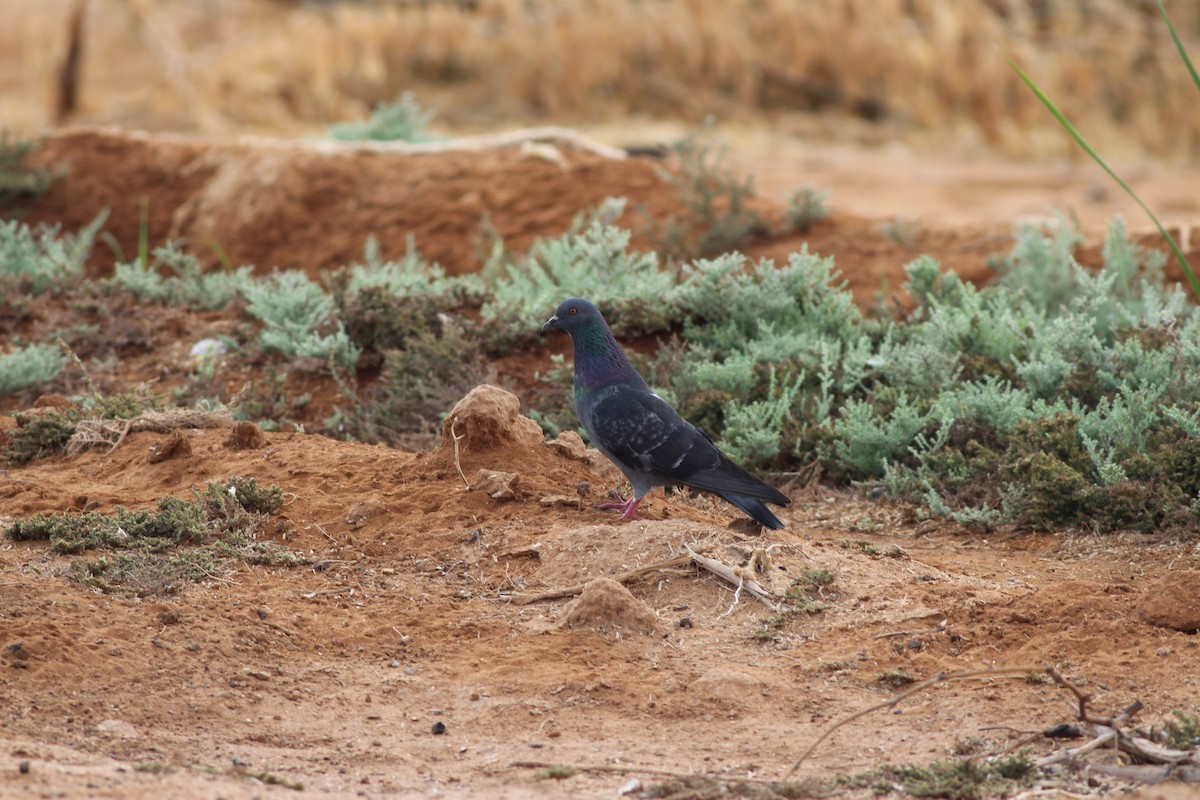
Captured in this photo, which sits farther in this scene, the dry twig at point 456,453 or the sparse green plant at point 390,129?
the sparse green plant at point 390,129

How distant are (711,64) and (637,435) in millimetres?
13673

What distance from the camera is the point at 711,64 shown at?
18.0 meters

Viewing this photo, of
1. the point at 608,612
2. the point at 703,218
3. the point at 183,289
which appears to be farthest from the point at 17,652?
the point at 703,218

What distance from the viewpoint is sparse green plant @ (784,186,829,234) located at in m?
9.56

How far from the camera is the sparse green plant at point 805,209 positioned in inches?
376

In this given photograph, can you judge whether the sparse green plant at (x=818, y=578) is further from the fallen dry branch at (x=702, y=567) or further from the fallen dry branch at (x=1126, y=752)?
the fallen dry branch at (x=1126, y=752)

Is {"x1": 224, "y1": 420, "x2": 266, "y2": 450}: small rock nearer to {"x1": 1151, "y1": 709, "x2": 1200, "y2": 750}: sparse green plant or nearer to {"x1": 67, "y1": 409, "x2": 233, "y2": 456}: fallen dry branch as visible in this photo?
{"x1": 67, "y1": 409, "x2": 233, "y2": 456}: fallen dry branch

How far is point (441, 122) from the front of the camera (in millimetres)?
17328

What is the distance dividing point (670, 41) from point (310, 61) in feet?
14.3

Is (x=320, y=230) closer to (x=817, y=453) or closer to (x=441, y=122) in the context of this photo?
(x=817, y=453)

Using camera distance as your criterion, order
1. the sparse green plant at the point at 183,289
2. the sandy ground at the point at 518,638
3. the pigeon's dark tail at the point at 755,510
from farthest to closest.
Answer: the sparse green plant at the point at 183,289, the pigeon's dark tail at the point at 755,510, the sandy ground at the point at 518,638

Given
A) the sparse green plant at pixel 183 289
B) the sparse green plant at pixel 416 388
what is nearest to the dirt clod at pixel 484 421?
the sparse green plant at pixel 416 388

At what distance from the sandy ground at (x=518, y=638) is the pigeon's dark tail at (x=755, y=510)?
0.08 metres

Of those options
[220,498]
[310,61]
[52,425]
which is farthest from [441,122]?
[220,498]
